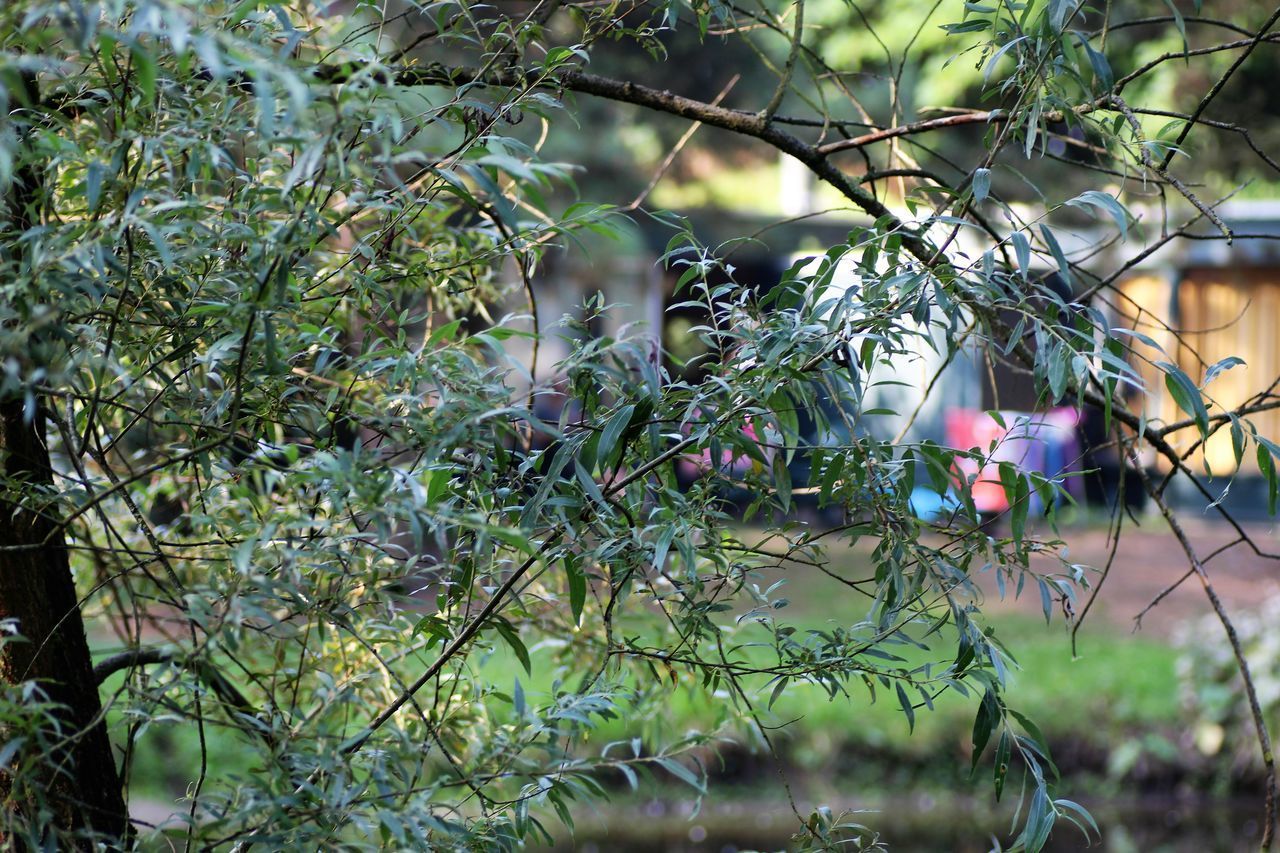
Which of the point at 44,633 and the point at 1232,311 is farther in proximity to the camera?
the point at 1232,311

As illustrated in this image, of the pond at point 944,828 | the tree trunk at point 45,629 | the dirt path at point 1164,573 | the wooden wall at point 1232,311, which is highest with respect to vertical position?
the wooden wall at point 1232,311

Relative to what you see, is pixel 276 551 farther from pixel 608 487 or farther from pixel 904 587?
pixel 904 587

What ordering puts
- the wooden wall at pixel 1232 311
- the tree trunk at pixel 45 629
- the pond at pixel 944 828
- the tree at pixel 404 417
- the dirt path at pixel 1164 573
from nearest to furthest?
the tree at pixel 404 417, the tree trunk at pixel 45 629, the pond at pixel 944 828, the dirt path at pixel 1164 573, the wooden wall at pixel 1232 311

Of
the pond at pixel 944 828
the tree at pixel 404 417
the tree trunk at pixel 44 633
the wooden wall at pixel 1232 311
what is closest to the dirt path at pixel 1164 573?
the wooden wall at pixel 1232 311

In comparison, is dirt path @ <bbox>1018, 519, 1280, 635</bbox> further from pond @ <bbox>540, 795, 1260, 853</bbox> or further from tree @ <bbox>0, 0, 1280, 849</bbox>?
tree @ <bbox>0, 0, 1280, 849</bbox>

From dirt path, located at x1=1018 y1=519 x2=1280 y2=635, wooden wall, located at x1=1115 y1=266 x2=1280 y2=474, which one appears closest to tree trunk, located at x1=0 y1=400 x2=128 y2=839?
dirt path, located at x1=1018 y1=519 x2=1280 y2=635

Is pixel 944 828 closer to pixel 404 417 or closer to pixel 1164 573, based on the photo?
pixel 1164 573

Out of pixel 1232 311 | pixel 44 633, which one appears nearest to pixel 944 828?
pixel 44 633

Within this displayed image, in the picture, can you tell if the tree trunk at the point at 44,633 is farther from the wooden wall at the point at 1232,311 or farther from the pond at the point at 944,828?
the wooden wall at the point at 1232,311

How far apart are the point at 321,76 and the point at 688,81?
9.65m

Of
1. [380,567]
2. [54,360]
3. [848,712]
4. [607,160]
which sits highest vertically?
[607,160]

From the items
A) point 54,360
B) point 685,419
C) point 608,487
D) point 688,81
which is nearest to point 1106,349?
point 685,419

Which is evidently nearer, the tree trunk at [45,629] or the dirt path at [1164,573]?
the tree trunk at [45,629]

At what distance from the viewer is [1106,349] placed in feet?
4.06
